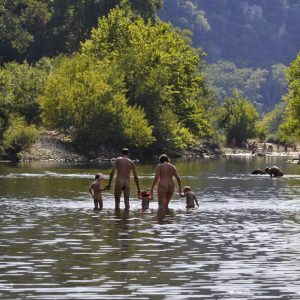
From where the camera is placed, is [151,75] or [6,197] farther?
[151,75]

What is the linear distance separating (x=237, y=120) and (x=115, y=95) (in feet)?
188

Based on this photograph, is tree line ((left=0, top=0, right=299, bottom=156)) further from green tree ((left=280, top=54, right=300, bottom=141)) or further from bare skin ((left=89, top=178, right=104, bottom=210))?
bare skin ((left=89, top=178, right=104, bottom=210))

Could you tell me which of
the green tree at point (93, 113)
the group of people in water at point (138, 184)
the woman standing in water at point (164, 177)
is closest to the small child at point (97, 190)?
the group of people in water at point (138, 184)

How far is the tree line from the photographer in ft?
317

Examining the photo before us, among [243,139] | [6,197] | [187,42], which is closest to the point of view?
[6,197]

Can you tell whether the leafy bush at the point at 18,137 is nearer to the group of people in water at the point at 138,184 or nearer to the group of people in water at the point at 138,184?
the group of people in water at the point at 138,184

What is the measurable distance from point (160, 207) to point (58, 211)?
365 centimetres

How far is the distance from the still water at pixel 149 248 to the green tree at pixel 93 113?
47940 mm

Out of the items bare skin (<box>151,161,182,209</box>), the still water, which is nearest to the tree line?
the still water

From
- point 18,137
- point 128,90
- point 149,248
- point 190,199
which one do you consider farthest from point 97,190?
point 128,90

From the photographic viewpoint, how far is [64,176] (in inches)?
2554

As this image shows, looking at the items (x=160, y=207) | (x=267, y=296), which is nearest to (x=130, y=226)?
(x=160, y=207)

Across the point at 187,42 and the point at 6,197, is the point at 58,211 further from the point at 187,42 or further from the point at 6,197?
the point at 187,42

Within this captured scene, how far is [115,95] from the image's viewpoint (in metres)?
98.9
